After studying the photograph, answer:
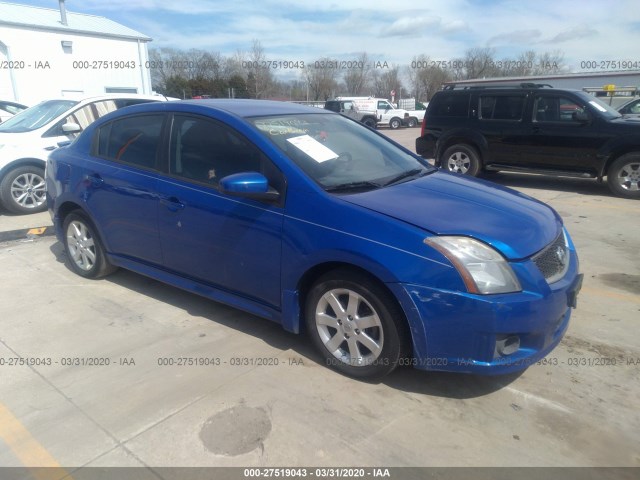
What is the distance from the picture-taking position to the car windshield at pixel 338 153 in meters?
3.19

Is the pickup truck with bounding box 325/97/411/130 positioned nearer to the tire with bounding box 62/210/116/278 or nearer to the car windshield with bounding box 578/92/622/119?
the car windshield with bounding box 578/92/622/119

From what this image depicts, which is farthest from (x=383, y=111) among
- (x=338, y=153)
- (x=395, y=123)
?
(x=338, y=153)

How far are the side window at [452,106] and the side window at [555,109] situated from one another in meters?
1.26

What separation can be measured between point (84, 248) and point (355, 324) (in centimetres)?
Result: 301

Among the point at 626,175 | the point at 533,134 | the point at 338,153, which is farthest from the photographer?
the point at 533,134

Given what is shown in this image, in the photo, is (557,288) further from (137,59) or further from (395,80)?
(395,80)

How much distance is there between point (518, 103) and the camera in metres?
8.68

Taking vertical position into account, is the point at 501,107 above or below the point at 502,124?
above

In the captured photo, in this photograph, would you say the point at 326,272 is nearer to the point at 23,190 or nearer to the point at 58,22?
the point at 23,190

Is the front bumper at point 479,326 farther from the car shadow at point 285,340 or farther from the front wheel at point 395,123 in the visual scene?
the front wheel at point 395,123

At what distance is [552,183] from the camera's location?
945 centimetres

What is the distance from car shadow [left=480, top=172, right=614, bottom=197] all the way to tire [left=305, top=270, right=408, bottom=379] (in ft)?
22.7

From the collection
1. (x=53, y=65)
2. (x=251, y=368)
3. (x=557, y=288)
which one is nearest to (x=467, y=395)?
(x=557, y=288)

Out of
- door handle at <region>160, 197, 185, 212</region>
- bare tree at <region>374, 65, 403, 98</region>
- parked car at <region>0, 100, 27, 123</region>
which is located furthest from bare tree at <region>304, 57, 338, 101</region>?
door handle at <region>160, 197, 185, 212</region>
